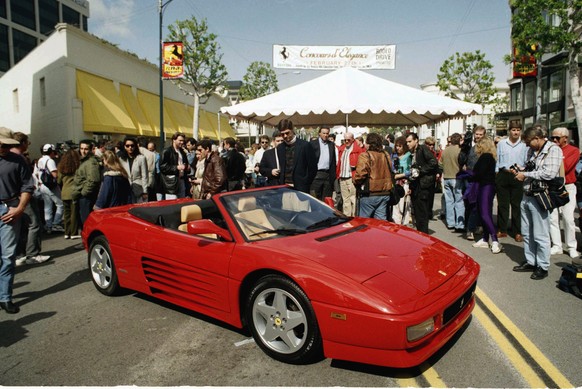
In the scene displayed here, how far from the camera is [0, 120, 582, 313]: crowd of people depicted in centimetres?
491

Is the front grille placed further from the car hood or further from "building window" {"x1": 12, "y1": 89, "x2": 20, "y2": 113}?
"building window" {"x1": 12, "y1": 89, "x2": 20, "y2": 113}

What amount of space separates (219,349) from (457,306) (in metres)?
1.84

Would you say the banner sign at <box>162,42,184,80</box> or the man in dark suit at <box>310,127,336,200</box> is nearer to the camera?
the man in dark suit at <box>310,127,336,200</box>

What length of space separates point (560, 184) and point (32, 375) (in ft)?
18.3

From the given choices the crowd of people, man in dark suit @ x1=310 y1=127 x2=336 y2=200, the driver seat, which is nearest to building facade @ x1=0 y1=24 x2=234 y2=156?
the crowd of people

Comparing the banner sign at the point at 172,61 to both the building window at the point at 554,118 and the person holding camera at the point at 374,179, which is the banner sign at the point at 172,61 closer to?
the person holding camera at the point at 374,179

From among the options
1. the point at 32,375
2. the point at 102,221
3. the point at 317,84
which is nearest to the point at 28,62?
the point at 317,84

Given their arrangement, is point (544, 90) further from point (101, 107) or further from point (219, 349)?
point (219, 349)

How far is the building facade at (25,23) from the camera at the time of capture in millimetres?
42562

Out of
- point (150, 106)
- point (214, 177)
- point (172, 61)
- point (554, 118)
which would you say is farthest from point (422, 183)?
Result: point (554, 118)

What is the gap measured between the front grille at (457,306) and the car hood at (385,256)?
17 centimetres

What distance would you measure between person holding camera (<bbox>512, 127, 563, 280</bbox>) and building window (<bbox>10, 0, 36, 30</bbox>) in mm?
53408

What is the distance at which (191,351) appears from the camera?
3289mm

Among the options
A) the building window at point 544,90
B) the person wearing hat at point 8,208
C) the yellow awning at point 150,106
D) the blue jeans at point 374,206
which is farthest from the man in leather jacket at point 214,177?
the building window at point 544,90
